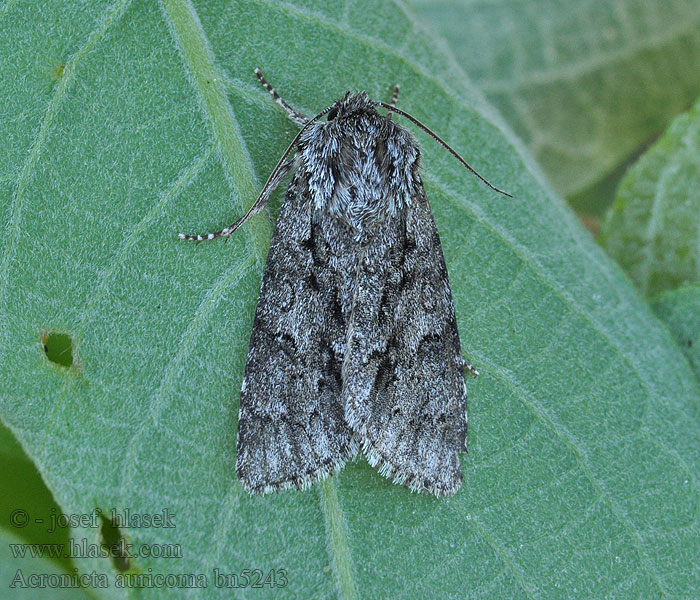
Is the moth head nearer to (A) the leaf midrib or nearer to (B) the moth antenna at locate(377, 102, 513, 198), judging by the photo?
(B) the moth antenna at locate(377, 102, 513, 198)

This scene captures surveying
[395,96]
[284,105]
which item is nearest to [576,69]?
[395,96]

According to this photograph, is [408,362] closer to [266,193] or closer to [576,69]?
[266,193]

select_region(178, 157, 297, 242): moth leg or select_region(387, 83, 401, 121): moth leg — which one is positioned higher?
Answer: select_region(387, 83, 401, 121): moth leg

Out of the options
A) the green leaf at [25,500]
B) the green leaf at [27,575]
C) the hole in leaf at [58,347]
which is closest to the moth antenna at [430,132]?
the hole in leaf at [58,347]

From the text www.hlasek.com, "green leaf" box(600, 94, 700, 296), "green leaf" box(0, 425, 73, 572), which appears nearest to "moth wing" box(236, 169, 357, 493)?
the text www.hlasek.com

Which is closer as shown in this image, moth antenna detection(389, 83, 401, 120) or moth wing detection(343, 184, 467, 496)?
moth wing detection(343, 184, 467, 496)

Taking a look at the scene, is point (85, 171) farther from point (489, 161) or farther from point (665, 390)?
point (665, 390)
